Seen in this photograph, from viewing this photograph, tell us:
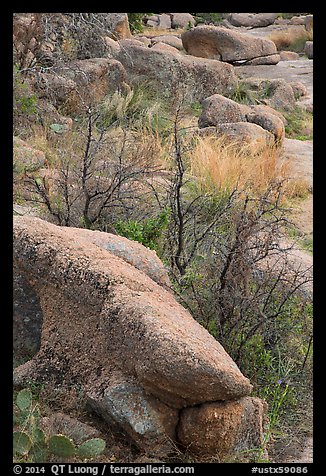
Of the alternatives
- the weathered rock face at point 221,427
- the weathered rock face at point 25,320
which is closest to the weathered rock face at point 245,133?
the weathered rock face at point 25,320

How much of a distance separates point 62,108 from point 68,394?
5.89 meters

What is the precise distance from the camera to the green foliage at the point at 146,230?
505 cm

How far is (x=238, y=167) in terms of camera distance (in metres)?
7.05

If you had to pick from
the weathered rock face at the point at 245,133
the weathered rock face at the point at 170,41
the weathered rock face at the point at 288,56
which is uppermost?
the weathered rock face at the point at 170,41

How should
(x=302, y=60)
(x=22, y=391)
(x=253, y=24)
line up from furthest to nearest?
(x=253, y=24) < (x=302, y=60) < (x=22, y=391)

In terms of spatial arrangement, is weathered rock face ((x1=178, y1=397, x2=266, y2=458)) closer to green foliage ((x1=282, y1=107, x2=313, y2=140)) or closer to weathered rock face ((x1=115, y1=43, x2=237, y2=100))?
weathered rock face ((x1=115, y1=43, x2=237, y2=100))

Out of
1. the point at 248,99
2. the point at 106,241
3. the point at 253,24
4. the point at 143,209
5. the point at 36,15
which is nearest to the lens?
the point at 106,241

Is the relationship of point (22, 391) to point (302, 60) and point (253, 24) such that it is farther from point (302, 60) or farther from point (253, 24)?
point (253, 24)

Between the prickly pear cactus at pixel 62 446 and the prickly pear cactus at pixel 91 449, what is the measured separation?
4 centimetres

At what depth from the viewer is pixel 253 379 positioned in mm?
4004

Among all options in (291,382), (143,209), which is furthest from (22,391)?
(143,209)

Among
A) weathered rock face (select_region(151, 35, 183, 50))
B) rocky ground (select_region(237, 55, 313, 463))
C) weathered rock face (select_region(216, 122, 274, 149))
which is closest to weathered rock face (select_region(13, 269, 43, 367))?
rocky ground (select_region(237, 55, 313, 463))

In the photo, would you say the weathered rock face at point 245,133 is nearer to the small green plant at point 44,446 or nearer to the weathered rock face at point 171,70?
the weathered rock face at point 171,70

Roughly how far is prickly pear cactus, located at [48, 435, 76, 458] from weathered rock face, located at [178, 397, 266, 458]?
51cm
